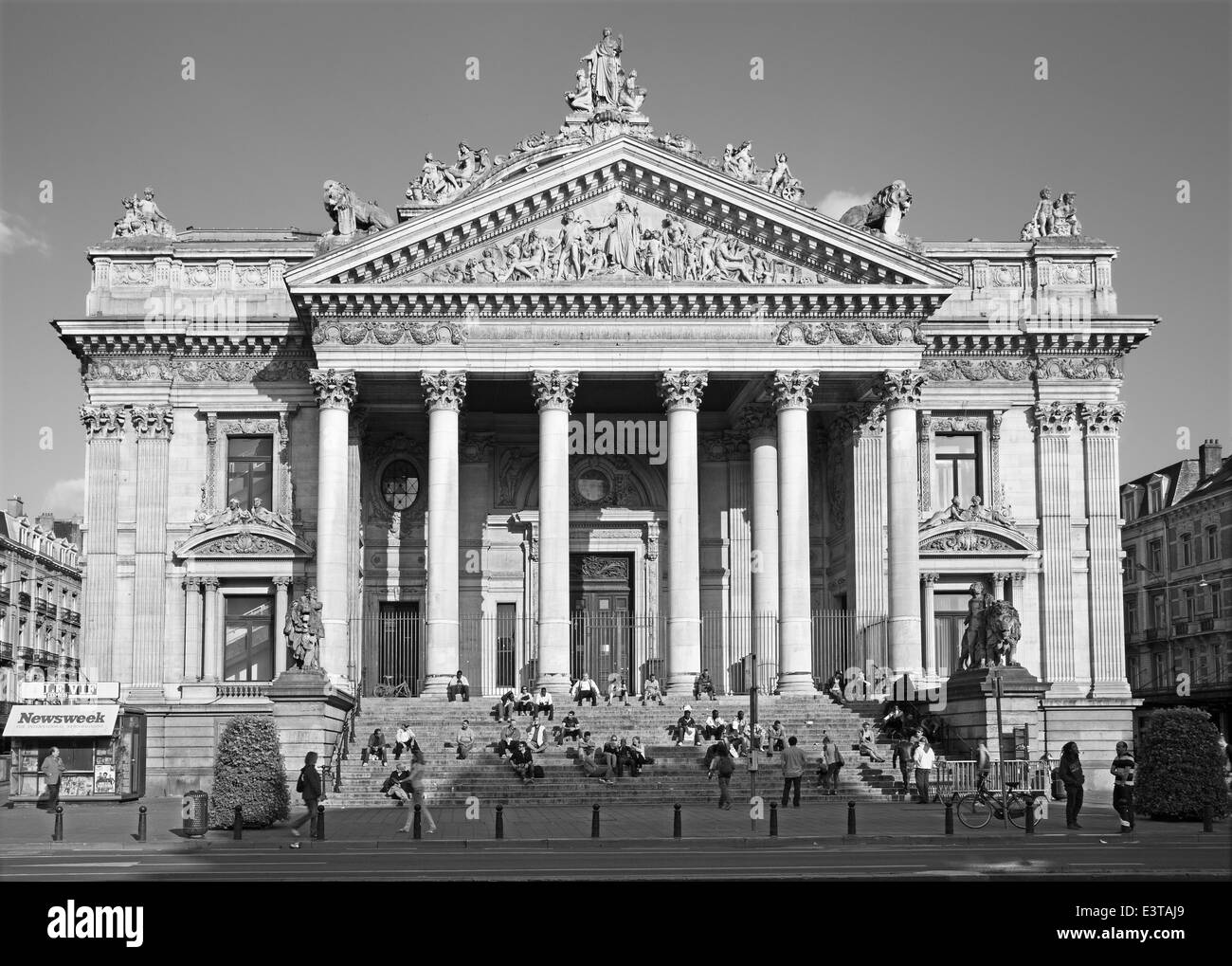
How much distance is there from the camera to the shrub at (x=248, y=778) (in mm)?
29516

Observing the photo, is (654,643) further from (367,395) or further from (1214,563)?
(1214,563)

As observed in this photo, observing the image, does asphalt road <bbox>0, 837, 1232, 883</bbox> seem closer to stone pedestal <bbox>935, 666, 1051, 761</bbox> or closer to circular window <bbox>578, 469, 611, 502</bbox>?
stone pedestal <bbox>935, 666, 1051, 761</bbox>

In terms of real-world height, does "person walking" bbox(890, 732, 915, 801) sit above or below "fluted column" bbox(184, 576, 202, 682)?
below

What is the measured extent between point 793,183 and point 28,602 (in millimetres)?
64183

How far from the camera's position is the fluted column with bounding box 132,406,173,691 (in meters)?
49.5

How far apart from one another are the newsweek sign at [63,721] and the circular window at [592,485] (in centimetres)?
1912

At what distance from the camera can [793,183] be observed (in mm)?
49812

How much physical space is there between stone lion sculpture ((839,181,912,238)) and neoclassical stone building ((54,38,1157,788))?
20cm

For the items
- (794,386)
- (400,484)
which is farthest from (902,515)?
(400,484)

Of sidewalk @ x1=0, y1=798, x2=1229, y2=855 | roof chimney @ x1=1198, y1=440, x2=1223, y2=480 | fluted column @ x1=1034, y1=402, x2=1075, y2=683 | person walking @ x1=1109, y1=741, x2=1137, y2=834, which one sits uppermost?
roof chimney @ x1=1198, y1=440, x2=1223, y2=480

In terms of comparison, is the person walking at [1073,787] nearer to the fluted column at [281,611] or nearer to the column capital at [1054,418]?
the column capital at [1054,418]

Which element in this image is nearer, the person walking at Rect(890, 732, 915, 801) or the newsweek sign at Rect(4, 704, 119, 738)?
the person walking at Rect(890, 732, 915, 801)

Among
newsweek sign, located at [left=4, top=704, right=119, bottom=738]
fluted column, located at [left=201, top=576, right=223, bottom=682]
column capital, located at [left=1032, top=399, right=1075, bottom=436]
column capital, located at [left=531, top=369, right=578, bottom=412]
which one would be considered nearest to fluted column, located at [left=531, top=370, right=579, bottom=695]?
column capital, located at [left=531, top=369, right=578, bottom=412]

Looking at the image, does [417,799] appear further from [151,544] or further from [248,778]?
[151,544]
